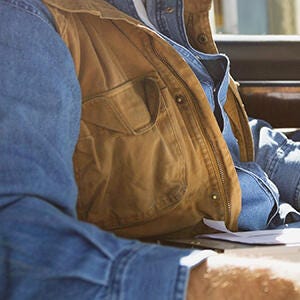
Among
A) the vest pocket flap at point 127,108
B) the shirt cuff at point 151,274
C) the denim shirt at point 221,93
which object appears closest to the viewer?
the shirt cuff at point 151,274

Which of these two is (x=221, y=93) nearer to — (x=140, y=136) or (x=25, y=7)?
(x=140, y=136)

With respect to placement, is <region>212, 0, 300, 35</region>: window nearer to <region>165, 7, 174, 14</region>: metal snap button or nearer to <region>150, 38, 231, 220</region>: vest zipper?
<region>165, 7, 174, 14</region>: metal snap button

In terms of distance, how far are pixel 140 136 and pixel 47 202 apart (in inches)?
12.1

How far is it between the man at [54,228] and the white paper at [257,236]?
13.9 inches

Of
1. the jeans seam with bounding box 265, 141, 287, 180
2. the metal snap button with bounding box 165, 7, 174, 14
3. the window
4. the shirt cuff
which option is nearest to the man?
the shirt cuff

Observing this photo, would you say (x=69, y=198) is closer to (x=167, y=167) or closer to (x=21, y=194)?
(x=21, y=194)

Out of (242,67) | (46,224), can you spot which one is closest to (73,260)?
(46,224)

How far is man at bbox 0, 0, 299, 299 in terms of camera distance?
753 mm

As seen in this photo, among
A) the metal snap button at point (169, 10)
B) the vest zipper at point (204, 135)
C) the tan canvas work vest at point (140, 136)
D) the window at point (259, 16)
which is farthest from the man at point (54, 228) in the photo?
the window at point (259, 16)

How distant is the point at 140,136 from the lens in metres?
1.09

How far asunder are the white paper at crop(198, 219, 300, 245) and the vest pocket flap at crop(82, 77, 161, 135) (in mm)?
223

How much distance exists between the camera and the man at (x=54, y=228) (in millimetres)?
753

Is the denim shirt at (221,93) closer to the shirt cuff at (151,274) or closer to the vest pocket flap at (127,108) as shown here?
the vest pocket flap at (127,108)

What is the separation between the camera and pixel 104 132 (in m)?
1.08
